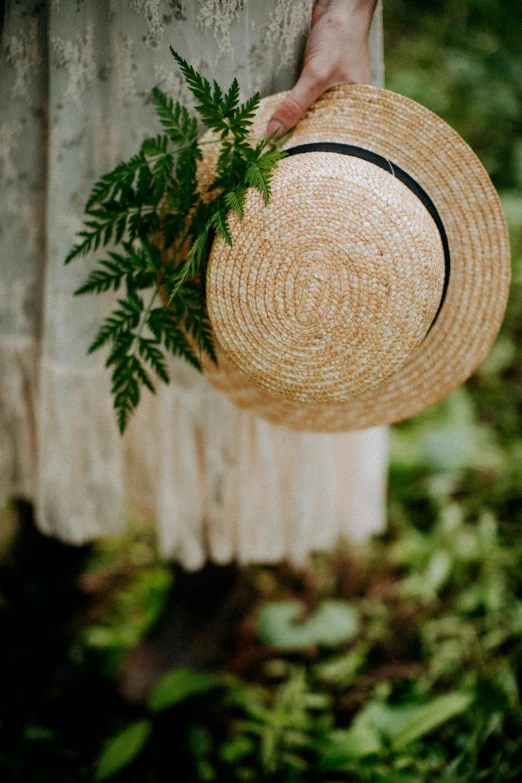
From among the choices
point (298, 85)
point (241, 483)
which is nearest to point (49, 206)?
point (298, 85)

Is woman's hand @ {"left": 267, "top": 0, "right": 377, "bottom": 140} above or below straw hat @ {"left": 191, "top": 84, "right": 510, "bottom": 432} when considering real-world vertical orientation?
above

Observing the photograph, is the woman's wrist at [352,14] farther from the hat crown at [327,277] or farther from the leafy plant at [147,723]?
the leafy plant at [147,723]

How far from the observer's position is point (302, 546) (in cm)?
177

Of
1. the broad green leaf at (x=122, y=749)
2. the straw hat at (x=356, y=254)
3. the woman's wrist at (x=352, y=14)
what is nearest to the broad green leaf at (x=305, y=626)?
the broad green leaf at (x=122, y=749)

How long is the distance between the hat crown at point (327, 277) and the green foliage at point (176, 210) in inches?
1.7

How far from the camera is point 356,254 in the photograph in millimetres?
972

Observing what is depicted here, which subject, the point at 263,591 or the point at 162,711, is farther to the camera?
the point at 263,591

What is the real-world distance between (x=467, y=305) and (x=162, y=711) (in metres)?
1.53

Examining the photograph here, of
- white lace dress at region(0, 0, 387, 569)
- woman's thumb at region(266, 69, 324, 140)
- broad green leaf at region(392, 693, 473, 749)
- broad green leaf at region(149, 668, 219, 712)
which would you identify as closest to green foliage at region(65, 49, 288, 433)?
woman's thumb at region(266, 69, 324, 140)

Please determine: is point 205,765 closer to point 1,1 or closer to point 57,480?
point 57,480

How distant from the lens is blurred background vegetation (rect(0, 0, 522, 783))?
1559 millimetres

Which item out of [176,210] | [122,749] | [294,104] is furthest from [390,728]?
[294,104]

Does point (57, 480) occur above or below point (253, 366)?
below

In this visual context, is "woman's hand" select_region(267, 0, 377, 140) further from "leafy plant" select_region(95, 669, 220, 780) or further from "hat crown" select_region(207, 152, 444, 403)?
"leafy plant" select_region(95, 669, 220, 780)
